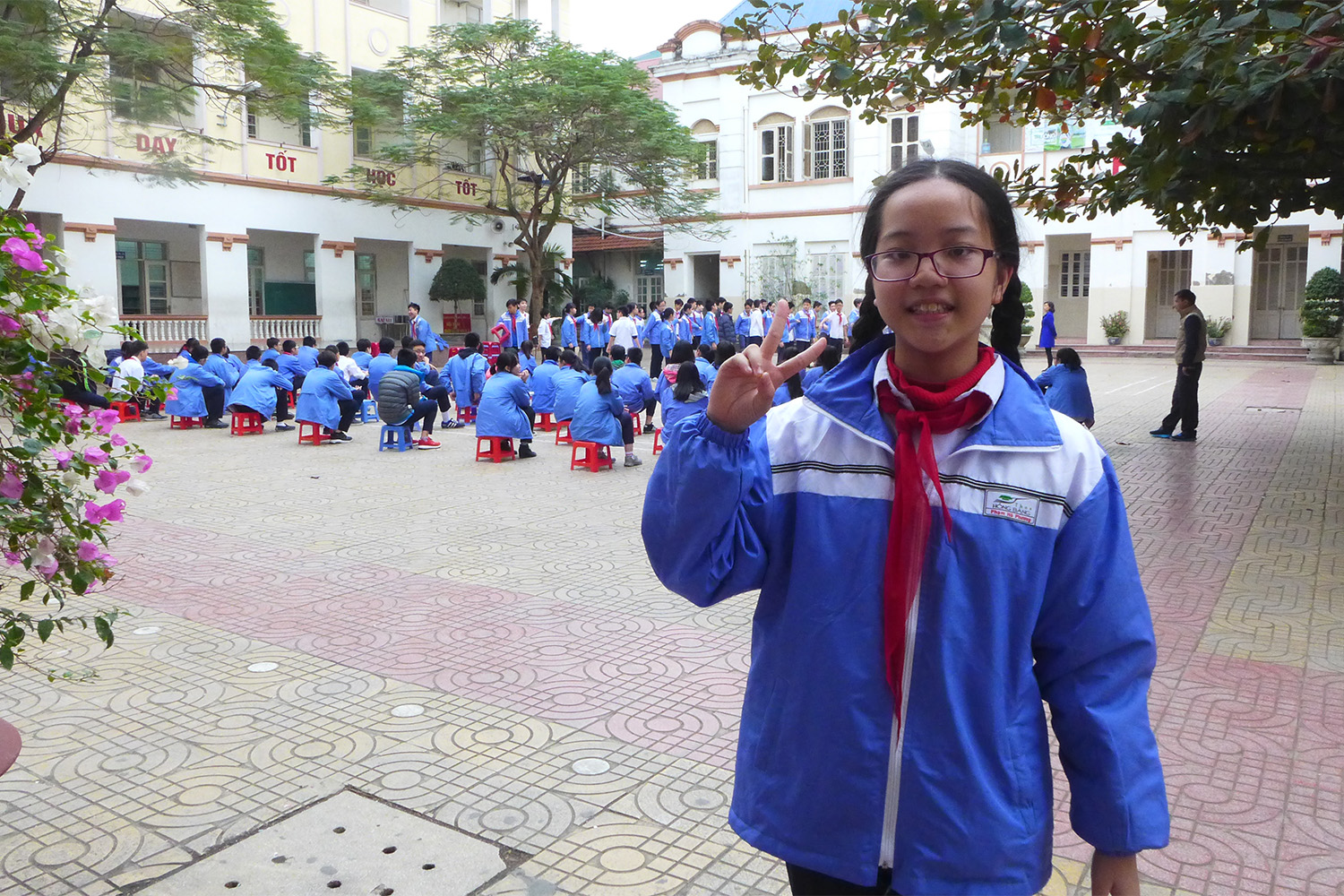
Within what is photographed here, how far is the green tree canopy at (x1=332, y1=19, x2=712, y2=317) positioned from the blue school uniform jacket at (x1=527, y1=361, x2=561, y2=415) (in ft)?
36.5

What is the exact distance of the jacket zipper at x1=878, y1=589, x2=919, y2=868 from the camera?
1.57 m

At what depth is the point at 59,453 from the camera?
2.61m

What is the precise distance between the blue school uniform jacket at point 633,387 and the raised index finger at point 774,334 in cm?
966

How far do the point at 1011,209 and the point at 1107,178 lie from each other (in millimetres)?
7744

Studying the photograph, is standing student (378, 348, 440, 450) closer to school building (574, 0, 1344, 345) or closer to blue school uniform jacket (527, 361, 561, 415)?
blue school uniform jacket (527, 361, 561, 415)

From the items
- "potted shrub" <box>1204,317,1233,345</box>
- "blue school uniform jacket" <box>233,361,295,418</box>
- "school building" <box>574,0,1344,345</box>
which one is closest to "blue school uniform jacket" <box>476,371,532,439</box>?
"blue school uniform jacket" <box>233,361,295,418</box>

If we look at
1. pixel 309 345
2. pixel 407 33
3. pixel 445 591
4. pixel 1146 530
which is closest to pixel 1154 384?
pixel 1146 530

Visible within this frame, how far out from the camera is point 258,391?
1350 centimetres

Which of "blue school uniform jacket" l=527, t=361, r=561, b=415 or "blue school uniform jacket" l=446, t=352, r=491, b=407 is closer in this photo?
"blue school uniform jacket" l=527, t=361, r=561, b=415

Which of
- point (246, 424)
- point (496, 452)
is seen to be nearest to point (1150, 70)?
point (496, 452)

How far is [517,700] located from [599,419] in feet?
20.2

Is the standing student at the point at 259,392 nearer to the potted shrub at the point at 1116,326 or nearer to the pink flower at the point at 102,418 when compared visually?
the pink flower at the point at 102,418

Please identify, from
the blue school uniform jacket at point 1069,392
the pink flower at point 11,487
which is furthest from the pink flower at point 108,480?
the blue school uniform jacket at point 1069,392

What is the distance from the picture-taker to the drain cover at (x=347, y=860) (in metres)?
2.84
